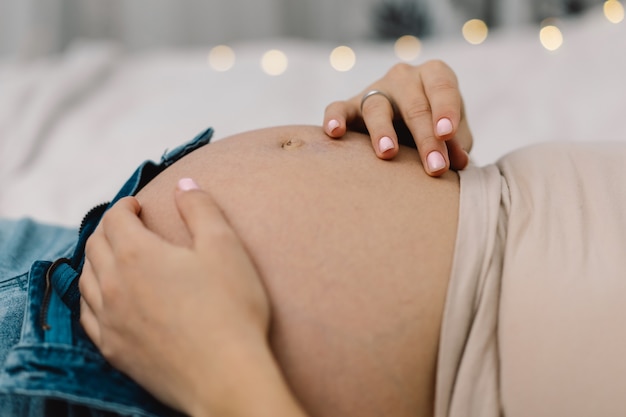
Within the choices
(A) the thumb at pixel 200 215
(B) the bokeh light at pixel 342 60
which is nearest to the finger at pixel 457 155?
(A) the thumb at pixel 200 215

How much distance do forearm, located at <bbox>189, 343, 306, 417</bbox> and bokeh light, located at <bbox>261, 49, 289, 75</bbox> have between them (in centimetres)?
127

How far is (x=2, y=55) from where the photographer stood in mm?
2617

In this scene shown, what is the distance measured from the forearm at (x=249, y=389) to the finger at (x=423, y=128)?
1.11 ft

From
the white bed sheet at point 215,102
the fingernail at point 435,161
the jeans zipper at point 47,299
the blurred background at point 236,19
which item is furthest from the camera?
the blurred background at point 236,19

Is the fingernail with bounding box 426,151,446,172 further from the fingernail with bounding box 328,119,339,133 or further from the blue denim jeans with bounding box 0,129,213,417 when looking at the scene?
the blue denim jeans with bounding box 0,129,213,417

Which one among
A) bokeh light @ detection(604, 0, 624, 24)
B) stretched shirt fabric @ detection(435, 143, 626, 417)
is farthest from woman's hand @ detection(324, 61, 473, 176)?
bokeh light @ detection(604, 0, 624, 24)

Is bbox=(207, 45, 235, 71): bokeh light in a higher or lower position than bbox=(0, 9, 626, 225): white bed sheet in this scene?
higher

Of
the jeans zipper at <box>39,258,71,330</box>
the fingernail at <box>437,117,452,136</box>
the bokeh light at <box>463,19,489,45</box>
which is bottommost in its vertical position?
the jeans zipper at <box>39,258,71,330</box>

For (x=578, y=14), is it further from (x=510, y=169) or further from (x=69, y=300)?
(x=69, y=300)

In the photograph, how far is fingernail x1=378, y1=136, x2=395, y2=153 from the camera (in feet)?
2.67

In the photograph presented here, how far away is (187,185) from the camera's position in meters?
0.73

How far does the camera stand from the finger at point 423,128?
80cm

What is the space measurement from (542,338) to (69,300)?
0.51m

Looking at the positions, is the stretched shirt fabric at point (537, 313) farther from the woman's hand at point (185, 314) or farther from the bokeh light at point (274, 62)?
the bokeh light at point (274, 62)
